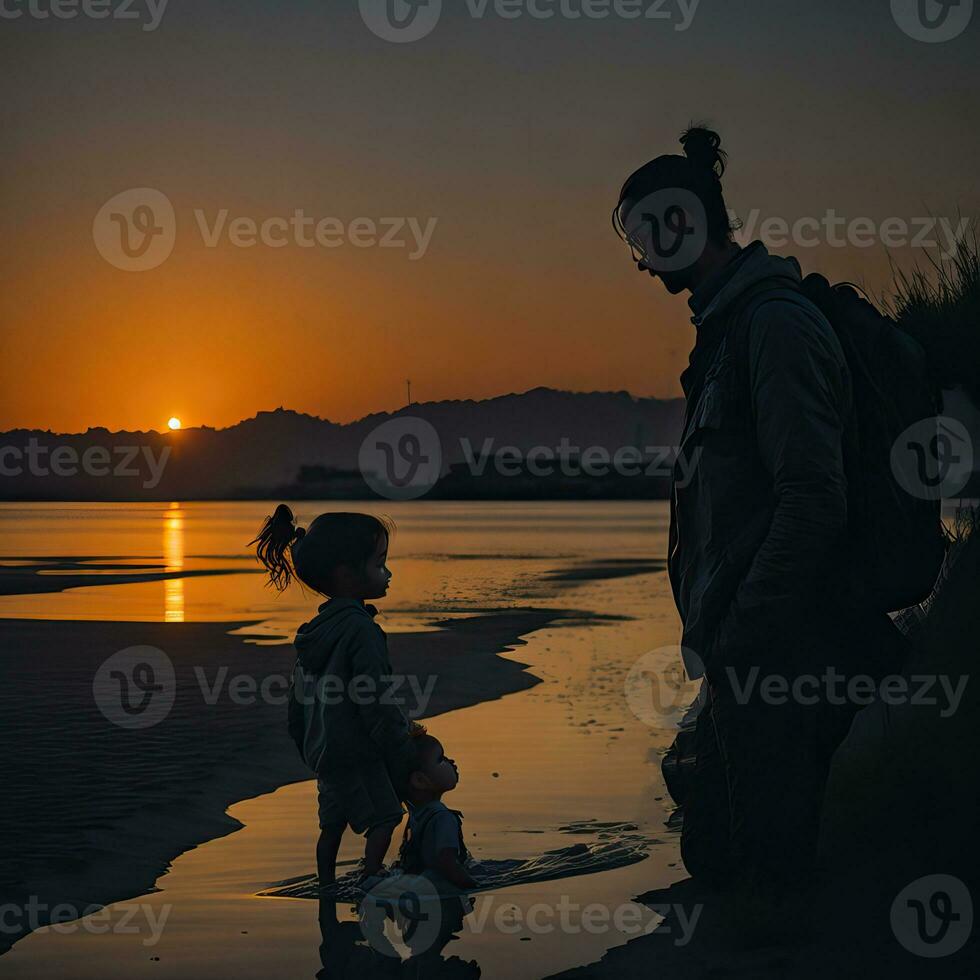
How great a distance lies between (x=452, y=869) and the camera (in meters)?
5.68

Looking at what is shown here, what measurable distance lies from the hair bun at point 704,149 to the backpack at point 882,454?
52 cm

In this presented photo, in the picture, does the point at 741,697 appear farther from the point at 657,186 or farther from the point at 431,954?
the point at 657,186

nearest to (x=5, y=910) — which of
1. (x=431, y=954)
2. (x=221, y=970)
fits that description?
(x=221, y=970)

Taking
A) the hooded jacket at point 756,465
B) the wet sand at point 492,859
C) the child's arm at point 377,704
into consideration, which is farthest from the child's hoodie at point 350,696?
the hooded jacket at point 756,465

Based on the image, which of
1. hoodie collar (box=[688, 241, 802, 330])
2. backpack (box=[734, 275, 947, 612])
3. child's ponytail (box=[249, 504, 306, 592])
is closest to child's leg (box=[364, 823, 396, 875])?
child's ponytail (box=[249, 504, 306, 592])

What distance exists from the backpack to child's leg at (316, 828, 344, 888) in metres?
2.53

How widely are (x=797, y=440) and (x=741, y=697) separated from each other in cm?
98

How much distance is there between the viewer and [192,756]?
359 inches

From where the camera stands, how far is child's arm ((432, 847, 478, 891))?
A: 18.6 feet

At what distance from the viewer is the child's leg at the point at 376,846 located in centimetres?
571

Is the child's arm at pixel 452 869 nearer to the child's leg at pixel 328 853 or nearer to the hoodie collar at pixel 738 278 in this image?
the child's leg at pixel 328 853

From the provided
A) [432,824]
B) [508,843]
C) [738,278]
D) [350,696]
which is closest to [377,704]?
[350,696]

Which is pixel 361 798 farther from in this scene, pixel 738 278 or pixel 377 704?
pixel 738 278

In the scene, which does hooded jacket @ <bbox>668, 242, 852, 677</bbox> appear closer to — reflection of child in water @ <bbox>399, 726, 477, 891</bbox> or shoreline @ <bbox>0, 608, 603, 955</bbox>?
reflection of child in water @ <bbox>399, 726, 477, 891</bbox>
